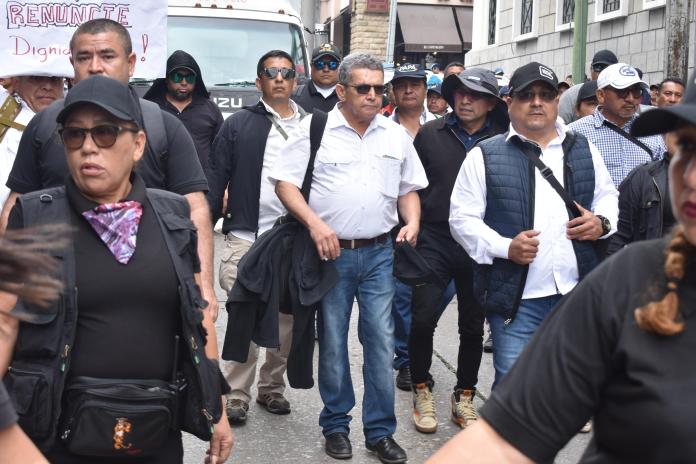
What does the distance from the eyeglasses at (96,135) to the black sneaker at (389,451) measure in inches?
106

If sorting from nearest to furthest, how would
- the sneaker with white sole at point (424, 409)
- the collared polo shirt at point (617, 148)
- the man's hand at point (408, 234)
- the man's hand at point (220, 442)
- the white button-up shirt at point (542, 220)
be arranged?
1. the man's hand at point (220, 442)
2. the white button-up shirt at point (542, 220)
3. the man's hand at point (408, 234)
4. the sneaker with white sole at point (424, 409)
5. the collared polo shirt at point (617, 148)

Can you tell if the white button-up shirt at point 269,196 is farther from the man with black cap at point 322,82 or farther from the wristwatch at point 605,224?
the man with black cap at point 322,82

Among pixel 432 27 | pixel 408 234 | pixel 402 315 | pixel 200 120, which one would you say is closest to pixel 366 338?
pixel 408 234

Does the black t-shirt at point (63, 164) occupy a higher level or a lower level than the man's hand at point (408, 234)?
higher

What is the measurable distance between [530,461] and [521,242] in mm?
2885

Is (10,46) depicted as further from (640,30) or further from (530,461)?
(640,30)

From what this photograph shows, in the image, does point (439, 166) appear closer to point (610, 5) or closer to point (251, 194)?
point (251, 194)

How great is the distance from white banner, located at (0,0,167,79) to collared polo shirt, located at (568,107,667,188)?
2624 mm

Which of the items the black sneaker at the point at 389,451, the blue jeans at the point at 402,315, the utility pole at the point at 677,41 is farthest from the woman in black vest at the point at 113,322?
the utility pole at the point at 677,41

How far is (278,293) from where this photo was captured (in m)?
5.57

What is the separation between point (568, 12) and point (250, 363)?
18.0 m

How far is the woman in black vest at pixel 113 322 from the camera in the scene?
304 cm

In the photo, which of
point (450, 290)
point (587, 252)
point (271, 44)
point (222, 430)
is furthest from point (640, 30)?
point (222, 430)

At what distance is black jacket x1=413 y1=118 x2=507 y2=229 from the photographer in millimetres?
6371
